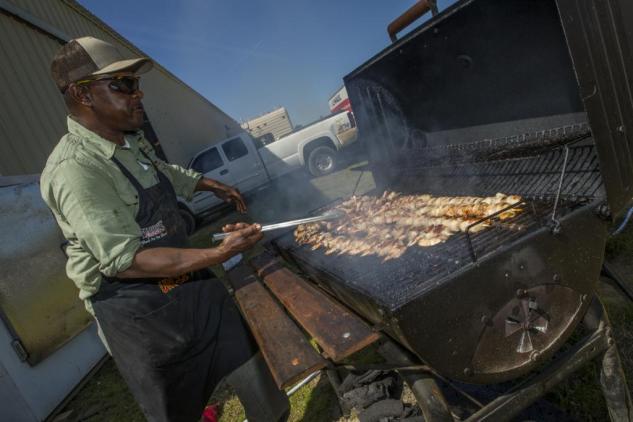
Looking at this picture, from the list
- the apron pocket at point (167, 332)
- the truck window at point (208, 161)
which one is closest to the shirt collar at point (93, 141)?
the apron pocket at point (167, 332)

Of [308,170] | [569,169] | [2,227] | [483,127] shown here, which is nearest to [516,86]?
[483,127]

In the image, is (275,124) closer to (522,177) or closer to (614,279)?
(522,177)

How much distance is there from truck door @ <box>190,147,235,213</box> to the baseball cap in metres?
9.86

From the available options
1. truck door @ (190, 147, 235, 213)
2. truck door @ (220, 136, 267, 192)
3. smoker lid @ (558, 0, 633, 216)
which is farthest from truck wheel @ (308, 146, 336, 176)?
smoker lid @ (558, 0, 633, 216)

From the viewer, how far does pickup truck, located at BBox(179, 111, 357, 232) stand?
39.2ft

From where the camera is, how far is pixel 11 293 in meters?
4.11

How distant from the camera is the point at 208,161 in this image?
1200cm

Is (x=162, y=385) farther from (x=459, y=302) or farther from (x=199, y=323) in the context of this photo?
(x=459, y=302)

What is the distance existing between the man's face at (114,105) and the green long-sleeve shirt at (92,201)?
0.42 feet

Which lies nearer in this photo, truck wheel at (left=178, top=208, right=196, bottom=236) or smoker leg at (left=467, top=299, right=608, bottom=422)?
smoker leg at (left=467, top=299, right=608, bottom=422)

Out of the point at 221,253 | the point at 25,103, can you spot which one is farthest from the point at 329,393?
the point at 25,103

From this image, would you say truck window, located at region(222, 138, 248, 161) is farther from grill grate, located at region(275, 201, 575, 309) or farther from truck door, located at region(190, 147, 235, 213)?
grill grate, located at region(275, 201, 575, 309)

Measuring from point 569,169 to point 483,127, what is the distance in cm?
99

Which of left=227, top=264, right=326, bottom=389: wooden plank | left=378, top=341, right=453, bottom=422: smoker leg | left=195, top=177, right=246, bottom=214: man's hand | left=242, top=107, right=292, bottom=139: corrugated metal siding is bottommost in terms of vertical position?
left=378, top=341, right=453, bottom=422: smoker leg
